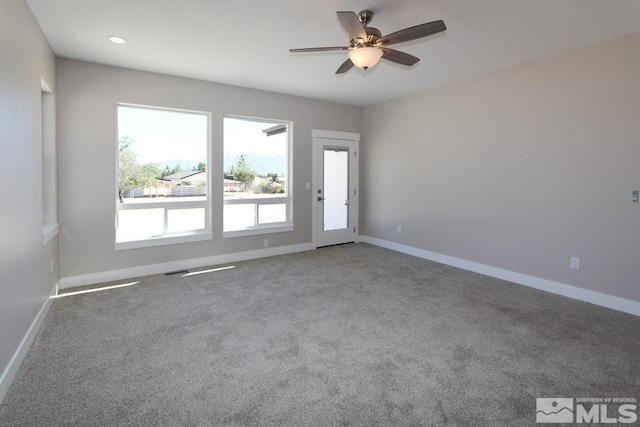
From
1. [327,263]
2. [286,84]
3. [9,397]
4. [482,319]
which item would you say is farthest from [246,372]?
[286,84]

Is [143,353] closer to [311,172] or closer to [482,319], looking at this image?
[482,319]

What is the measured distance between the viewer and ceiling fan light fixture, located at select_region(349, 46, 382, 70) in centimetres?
273

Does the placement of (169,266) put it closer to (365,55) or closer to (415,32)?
(365,55)

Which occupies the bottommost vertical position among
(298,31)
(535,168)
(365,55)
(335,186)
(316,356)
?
(316,356)

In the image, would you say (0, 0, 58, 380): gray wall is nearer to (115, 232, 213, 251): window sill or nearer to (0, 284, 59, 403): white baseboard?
(0, 284, 59, 403): white baseboard

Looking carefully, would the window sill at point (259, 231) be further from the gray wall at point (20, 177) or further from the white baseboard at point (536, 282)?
the gray wall at point (20, 177)

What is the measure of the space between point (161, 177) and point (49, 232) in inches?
60.4

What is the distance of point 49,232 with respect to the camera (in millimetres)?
3410

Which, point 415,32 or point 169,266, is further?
point 169,266

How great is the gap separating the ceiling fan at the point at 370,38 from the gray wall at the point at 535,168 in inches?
80.0

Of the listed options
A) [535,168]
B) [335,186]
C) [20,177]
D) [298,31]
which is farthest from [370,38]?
[335,186]

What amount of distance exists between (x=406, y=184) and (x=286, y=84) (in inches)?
101

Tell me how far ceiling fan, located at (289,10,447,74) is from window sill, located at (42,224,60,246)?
2.90 metres

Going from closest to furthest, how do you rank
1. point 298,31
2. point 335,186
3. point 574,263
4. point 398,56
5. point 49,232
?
1. point 398,56
2. point 298,31
3. point 49,232
4. point 574,263
5. point 335,186
